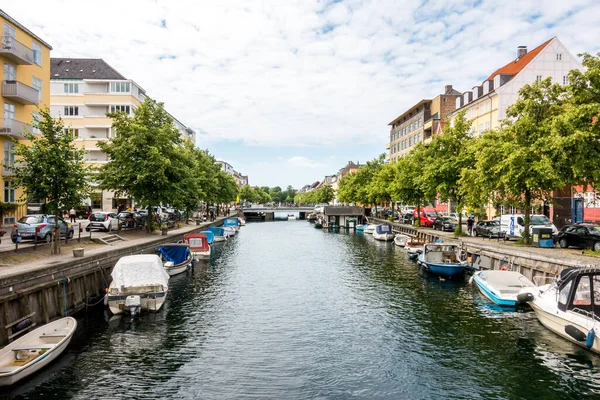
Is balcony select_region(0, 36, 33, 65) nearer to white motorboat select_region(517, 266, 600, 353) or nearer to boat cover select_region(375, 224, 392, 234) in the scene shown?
white motorboat select_region(517, 266, 600, 353)

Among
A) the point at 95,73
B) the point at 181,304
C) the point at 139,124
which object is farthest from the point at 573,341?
the point at 95,73

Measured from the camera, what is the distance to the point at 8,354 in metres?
14.5

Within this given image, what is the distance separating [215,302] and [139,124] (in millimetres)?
25696

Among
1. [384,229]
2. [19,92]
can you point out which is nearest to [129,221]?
[19,92]

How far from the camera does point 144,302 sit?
22672mm

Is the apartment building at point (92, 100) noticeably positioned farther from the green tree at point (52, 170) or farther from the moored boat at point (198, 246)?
the green tree at point (52, 170)

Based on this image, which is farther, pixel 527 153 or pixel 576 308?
pixel 527 153

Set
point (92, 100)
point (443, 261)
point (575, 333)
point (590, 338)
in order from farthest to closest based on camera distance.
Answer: point (92, 100) → point (443, 261) → point (575, 333) → point (590, 338)

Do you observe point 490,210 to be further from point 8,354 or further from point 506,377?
point 8,354

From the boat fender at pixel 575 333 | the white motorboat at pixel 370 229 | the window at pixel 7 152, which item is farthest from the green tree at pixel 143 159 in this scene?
the white motorboat at pixel 370 229

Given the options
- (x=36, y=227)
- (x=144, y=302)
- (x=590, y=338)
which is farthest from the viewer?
(x=36, y=227)

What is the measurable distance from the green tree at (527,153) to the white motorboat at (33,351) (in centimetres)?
2946

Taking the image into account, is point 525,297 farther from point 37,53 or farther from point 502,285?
point 37,53

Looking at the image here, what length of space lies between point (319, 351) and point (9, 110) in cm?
4011
